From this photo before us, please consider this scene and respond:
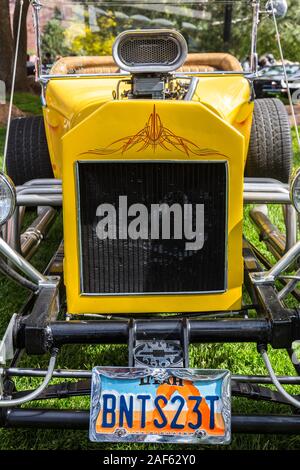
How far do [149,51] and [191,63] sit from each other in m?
1.94

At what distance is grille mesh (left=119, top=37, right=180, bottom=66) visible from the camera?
97.9 inches

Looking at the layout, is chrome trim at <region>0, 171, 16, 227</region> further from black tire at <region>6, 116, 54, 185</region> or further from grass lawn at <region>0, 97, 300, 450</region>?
Answer: black tire at <region>6, 116, 54, 185</region>

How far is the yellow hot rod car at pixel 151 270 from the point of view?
185cm

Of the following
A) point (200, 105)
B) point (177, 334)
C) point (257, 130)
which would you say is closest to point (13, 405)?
point (177, 334)

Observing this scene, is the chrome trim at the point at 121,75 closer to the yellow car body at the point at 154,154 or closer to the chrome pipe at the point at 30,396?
the yellow car body at the point at 154,154

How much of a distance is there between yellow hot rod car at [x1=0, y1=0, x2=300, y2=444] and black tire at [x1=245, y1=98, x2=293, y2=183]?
131 centimetres

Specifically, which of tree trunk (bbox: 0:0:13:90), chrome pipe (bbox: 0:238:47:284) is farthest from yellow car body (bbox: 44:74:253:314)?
tree trunk (bbox: 0:0:13:90)

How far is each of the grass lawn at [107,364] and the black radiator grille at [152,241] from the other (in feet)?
1.91

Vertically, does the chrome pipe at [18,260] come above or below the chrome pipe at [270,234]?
above

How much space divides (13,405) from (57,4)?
9.77 feet

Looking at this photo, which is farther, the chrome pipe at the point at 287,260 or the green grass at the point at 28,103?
the green grass at the point at 28,103

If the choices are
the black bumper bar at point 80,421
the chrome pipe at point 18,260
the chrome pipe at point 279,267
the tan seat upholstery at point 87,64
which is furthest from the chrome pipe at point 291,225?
the tan seat upholstery at point 87,64

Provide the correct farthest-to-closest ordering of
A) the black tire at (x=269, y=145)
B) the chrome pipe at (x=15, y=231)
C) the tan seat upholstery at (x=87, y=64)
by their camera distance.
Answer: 1. the tan seat upholstery at (x=87, y=64)
2. the black tire at (x=269, y=145)
3. the chrome pipe at (x=15, y=231)
